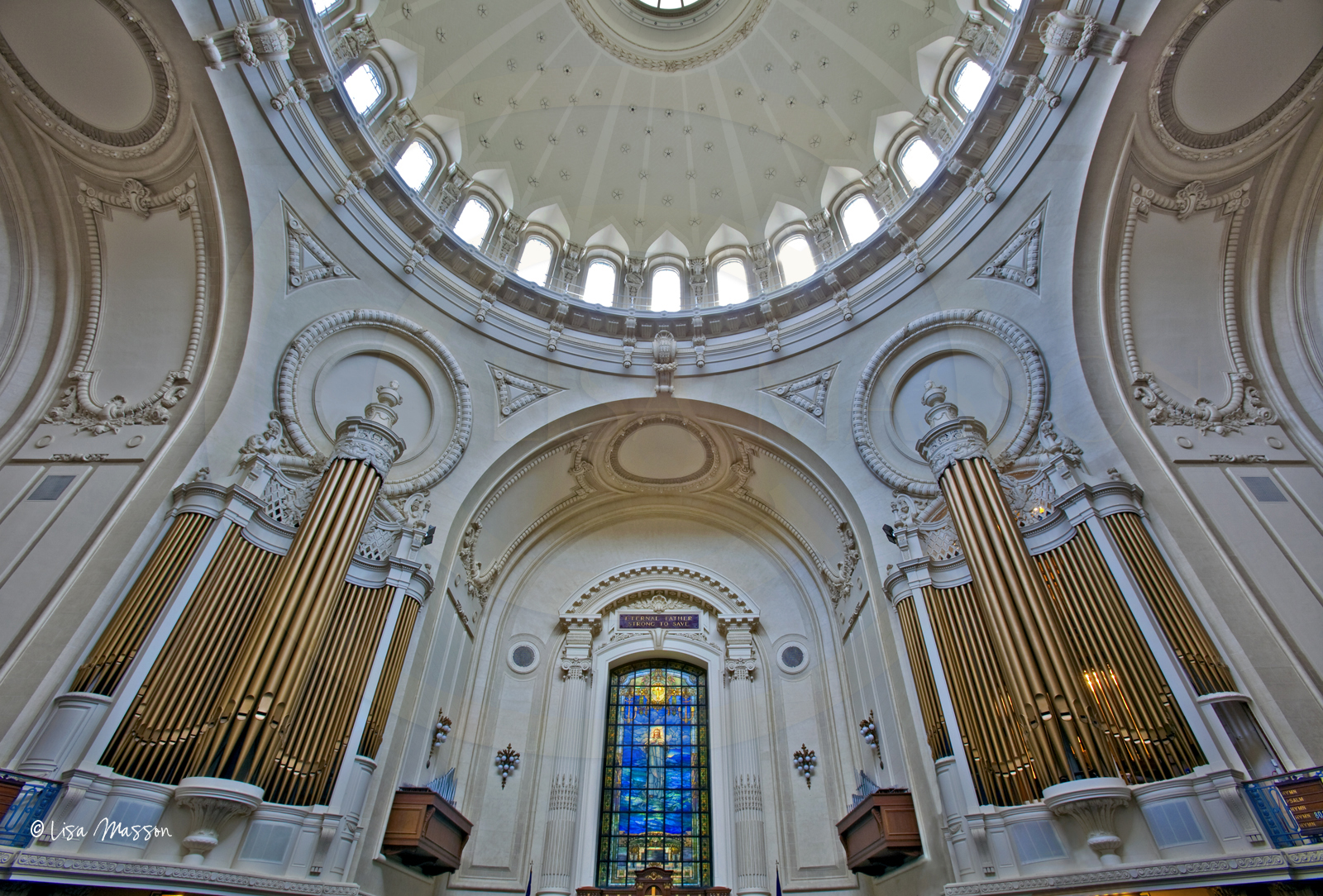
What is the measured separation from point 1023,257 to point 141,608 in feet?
45.6

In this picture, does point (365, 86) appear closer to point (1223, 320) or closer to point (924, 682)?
point (924, 682)

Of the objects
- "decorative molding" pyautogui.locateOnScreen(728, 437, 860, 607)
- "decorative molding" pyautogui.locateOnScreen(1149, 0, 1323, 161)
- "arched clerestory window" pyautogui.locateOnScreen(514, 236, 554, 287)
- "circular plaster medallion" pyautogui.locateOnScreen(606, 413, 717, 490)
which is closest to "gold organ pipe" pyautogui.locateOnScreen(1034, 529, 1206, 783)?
"decorative molding" pyautogui.locateOnScreen(728, 437, 860, 607)

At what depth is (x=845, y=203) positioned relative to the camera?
1538cm

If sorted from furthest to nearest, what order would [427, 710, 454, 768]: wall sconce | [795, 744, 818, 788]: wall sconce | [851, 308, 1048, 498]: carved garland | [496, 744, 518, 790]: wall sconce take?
[496, 744, 518, 790]: wall sconce, [795, 744, 818, 788]: wall sconce, [427, 710, 454, 768]: wall sconce, [851, 308, 1048, 498]: carved garland

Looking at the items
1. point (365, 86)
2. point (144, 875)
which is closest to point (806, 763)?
point (144, 875)

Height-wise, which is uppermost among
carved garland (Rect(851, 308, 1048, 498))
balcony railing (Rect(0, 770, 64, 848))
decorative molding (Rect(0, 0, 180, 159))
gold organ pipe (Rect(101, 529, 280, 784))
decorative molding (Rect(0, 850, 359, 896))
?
decorative molding (Rect(0, 0, 180, 159))

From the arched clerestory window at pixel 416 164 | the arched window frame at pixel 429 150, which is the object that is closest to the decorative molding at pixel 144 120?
the arched clerestory window at pixel 416 164

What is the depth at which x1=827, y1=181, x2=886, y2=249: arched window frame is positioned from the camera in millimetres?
14836

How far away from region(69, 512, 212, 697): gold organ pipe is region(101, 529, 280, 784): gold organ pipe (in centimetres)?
31

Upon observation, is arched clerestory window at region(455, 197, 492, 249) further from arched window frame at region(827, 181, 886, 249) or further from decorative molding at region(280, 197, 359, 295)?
arched window frame at region(827, 181, 886, 249)

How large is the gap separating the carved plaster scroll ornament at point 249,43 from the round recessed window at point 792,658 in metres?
13.6

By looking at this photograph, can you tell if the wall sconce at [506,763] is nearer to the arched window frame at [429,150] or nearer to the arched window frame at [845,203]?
the arched window frame at [429,150]

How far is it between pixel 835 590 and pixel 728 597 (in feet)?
7.80

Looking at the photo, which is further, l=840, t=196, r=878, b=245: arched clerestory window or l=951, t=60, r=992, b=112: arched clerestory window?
l=840, t=196, r=878, b=245: arched clerestory window
